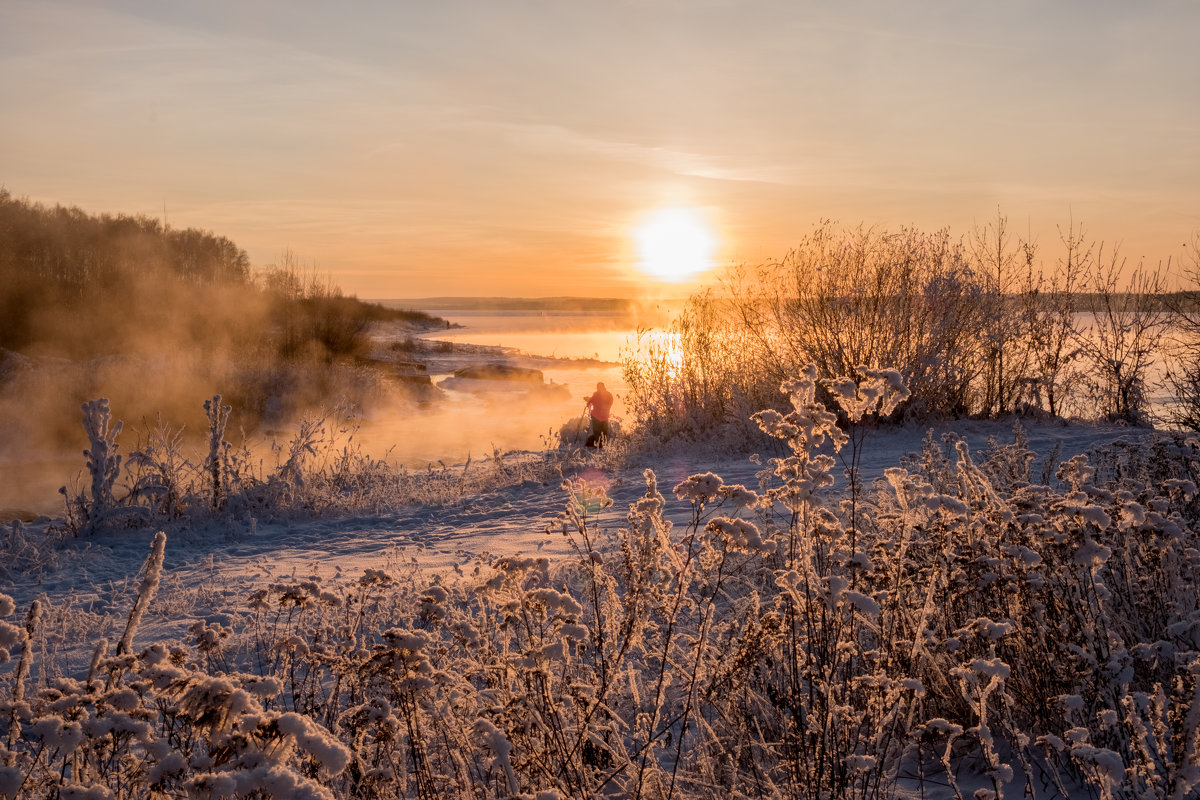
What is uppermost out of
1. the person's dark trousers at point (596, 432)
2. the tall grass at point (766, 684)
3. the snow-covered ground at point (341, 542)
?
the tall grass at point (766, 684)

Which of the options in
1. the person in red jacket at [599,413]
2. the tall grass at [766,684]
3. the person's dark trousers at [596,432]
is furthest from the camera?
the person's dark trousers at [596,432]

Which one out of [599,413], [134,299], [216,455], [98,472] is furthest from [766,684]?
[134,299]

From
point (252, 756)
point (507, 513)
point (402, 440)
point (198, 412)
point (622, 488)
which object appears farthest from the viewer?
point (198, 412)

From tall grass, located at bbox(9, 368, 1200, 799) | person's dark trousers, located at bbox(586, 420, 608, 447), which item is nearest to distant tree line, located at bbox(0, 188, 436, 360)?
person's dark trousers, located at bbox(586, 420, 608, 447)

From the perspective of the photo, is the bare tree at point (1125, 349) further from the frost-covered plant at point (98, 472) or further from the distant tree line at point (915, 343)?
the frost-covered plant at point (98, 472)

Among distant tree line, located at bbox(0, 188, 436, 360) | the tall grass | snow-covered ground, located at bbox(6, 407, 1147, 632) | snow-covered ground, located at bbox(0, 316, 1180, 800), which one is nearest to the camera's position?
the tall grass

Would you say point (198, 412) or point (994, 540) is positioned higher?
point (994, 540)

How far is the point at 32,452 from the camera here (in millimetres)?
17859

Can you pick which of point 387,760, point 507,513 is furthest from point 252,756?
point 507,513

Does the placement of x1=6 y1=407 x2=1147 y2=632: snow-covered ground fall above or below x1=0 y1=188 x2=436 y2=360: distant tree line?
below

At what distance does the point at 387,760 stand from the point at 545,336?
59582 millimetres

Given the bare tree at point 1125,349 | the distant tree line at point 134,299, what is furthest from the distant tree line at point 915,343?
the distant tree line at point 134,299

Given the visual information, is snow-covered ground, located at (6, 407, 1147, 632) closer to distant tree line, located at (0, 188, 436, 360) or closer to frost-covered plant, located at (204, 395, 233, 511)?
frost-covered plant, located at (204, 395, 233, 511)

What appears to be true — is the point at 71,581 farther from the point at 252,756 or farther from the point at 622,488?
the point at 252,756
